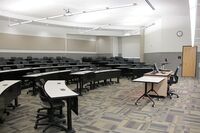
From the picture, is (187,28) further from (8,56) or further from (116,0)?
(8,56)

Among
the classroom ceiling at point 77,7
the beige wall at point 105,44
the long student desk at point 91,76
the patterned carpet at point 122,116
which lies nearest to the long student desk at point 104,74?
the long student desk at point 91,76

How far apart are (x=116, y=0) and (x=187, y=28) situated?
19.0 ft

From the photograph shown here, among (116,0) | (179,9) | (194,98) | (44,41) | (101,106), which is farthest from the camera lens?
(44,41)

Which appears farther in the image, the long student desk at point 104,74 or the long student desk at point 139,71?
the long student desk at point 139,71

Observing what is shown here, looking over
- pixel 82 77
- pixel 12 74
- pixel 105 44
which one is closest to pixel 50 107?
pixel 82 77

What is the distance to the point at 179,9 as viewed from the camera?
30.8ft

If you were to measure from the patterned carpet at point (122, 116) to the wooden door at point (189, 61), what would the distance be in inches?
242

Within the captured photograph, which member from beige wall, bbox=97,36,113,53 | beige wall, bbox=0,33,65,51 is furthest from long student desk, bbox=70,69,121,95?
beige wall, bbox=97,36,113,53

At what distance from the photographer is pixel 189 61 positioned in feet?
38.0

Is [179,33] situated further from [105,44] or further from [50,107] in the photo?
[50,107]

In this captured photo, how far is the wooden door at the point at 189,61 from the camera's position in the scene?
37.7ft

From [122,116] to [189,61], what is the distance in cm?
909

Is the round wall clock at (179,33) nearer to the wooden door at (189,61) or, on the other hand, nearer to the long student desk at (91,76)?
the wooden door at (189,61)

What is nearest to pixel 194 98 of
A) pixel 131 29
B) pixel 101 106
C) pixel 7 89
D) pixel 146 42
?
pixel 101 106
